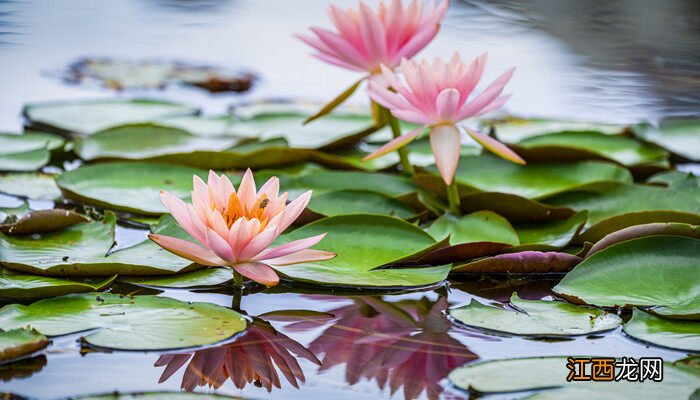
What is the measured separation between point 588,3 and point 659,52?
1.27 metres

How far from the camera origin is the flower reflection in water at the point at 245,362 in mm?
1143

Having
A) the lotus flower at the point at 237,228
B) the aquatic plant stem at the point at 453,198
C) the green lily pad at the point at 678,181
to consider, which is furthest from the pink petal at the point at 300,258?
the green lily pad at the point at 678,181

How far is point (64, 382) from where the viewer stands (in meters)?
1.11

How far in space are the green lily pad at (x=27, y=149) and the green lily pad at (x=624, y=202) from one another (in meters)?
1.25

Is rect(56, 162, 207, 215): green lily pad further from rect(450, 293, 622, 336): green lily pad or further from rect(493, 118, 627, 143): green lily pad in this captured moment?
rect(493, 118, 627, 143): green lily pad

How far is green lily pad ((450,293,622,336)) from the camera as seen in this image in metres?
1.30

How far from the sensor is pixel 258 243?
132 cm

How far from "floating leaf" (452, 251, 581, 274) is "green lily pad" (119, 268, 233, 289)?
42 centimetres

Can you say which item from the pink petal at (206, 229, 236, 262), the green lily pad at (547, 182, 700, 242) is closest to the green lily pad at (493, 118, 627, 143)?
the green lily pad at (547, 182, 700, 242)

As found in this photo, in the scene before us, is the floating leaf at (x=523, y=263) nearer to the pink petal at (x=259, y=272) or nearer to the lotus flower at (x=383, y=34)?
the pink petal at (x=259, y=272)

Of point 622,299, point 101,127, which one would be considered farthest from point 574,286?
point 101,127

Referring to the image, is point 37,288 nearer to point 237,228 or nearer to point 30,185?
point 237,228

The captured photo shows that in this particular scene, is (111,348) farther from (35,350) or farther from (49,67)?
(49,67)

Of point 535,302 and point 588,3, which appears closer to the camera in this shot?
point 535,302
